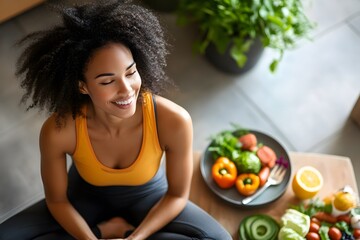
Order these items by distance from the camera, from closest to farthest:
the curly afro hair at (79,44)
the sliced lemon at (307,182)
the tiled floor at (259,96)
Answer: the curly afro hair at (79,44), the sliced lemon at (307,182), the tiled floor at (259,96)

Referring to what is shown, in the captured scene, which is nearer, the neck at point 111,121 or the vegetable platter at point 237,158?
the neck at point 111,121

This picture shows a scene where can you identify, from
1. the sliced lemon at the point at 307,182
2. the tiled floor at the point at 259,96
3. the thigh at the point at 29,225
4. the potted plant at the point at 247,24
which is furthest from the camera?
the tiled floor at the point at 259,96

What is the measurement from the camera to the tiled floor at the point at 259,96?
2.04 meters

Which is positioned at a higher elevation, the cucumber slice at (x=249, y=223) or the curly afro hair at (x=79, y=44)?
the curly afro hair at (x=79, y=44)

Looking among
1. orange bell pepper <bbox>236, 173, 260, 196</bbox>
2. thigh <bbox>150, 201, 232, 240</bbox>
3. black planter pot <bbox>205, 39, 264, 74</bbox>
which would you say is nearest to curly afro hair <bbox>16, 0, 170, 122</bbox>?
thigh <bbox>150, 201, 232, 240</bbox>

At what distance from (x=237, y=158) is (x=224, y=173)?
0.23ft

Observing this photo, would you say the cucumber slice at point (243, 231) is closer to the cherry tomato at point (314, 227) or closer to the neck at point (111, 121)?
the cherry tomato at point (314, 227)

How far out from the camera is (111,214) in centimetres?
158

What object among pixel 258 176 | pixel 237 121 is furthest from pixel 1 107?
pixel 258 176

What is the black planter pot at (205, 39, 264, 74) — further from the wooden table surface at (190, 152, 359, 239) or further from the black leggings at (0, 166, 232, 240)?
the black leggings at (0, 166, 232, 240)

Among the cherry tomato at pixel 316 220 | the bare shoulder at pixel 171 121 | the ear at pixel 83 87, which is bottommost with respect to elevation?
the cherry tomato at pixel 316 220

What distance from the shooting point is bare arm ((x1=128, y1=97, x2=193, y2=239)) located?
52.7 inches

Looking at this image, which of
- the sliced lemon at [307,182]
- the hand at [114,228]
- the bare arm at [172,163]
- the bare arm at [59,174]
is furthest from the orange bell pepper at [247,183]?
the bare arm at [59,174]

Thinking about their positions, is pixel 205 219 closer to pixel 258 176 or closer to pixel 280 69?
pixel 258 176
